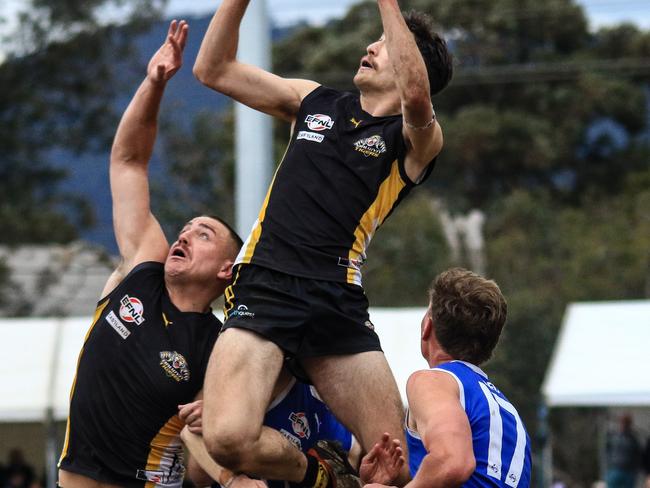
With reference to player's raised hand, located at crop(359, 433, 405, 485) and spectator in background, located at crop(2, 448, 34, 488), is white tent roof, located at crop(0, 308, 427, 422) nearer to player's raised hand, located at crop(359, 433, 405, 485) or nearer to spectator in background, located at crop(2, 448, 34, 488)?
spectator in background, located at crop(2, 448, 34, 488)

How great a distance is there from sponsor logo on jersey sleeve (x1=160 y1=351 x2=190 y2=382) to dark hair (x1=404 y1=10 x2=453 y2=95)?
1.64 metres

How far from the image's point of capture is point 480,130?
90.3 feet

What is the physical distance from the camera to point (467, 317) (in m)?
4.58

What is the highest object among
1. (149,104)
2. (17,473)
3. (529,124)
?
(149,104)

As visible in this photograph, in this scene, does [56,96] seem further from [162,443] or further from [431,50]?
[431,50]

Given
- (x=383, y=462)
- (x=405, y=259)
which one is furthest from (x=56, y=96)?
(x=383, y=462)

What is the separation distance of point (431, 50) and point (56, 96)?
72.3 feet

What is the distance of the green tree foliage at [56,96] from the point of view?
25.9m

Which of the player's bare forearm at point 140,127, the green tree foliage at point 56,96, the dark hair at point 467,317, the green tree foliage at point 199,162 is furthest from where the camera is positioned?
the green tree foliage at point 199,162

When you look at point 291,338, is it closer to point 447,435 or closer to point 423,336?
point 423,336

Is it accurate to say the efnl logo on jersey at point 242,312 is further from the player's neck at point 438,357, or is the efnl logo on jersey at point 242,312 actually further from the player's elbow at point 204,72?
the player's elbow at point 204,72

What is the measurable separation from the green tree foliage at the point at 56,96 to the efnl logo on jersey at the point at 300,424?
20764 mm

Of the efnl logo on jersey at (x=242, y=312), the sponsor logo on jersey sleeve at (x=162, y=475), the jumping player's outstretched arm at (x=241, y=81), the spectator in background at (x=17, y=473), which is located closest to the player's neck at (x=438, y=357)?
the efnl logo on jersey at (x=242, y=312)

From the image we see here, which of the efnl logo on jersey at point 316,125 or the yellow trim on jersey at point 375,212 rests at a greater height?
the efnl logo on jersey at point 316,125
